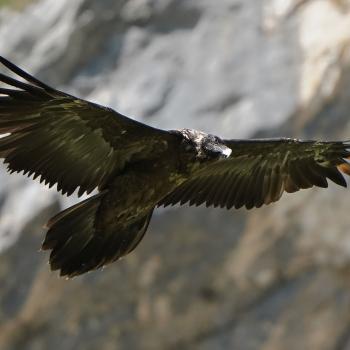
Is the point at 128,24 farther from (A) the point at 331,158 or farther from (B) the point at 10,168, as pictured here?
(B) the point at 10,168

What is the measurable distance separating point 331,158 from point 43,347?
15.6 feet

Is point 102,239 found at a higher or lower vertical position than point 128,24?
lower

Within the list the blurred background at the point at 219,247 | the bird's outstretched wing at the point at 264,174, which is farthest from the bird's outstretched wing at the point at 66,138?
the blurred background at the point at 219,247

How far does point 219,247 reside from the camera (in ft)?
37.6

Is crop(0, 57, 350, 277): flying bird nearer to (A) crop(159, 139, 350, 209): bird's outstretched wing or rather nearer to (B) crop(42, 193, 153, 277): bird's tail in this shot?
(B) crop(42, 193, 153, 277): bird's tail

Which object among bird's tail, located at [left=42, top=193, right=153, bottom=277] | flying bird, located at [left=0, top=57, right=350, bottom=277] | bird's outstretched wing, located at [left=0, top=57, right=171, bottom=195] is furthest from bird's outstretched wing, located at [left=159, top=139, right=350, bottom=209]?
bird's outstretched wing, located at [left=0, top=57, right=171, bottom=195]

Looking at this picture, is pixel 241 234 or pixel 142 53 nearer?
pixel 241 234

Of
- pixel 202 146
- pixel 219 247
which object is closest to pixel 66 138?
pixel 202 146

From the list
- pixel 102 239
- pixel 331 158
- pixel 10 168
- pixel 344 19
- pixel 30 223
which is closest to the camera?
pixel 10 168

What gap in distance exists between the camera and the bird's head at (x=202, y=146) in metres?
6.67

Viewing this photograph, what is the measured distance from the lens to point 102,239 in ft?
22.5

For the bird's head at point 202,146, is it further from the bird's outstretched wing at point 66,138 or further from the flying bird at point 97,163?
the bird's outstretched wing at point 66,138

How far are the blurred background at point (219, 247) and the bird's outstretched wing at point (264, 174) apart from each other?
12.0ft

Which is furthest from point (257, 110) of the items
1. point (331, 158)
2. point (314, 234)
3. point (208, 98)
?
point (331, 158)
